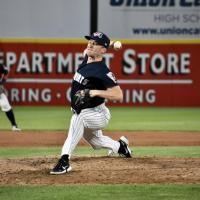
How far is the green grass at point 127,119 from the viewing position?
1495 cm

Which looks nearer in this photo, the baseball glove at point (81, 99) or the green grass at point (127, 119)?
the baseball glove at point (81, 99)

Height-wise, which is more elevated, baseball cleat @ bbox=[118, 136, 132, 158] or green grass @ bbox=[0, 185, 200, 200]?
green grass @ bbox=[0, 185, 200, 200]

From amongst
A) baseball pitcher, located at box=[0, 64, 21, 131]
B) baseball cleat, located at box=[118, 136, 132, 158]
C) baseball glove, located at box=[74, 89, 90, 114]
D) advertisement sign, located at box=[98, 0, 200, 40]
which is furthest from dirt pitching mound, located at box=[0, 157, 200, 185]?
advertisement sign, located at box=[98, 0, 200, 40]

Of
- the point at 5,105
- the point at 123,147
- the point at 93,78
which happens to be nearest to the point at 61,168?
the point at 93,78

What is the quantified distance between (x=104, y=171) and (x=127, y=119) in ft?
27.5

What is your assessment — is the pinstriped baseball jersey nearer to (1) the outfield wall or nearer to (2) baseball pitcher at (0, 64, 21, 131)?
(2) baseball pitcher at (0, 64, 21, 131)

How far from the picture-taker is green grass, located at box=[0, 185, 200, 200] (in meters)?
6.87

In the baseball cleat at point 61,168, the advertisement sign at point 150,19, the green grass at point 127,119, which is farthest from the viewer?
the advertisement sign at point 150,19

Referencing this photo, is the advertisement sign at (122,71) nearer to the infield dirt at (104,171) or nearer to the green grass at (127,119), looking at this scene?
the green grass at (127,119)

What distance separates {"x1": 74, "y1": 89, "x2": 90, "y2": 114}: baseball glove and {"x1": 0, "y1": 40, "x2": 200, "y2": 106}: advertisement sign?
37.3 ft

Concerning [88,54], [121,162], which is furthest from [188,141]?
[88,54]

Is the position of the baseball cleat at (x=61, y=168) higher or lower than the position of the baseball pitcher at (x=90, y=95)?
lower

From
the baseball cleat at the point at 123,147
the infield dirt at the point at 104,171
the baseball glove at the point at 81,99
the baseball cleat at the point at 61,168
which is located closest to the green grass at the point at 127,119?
the baseball cleat at the point at 123,147

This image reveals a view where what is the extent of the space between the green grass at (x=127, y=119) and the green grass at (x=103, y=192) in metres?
7.15
